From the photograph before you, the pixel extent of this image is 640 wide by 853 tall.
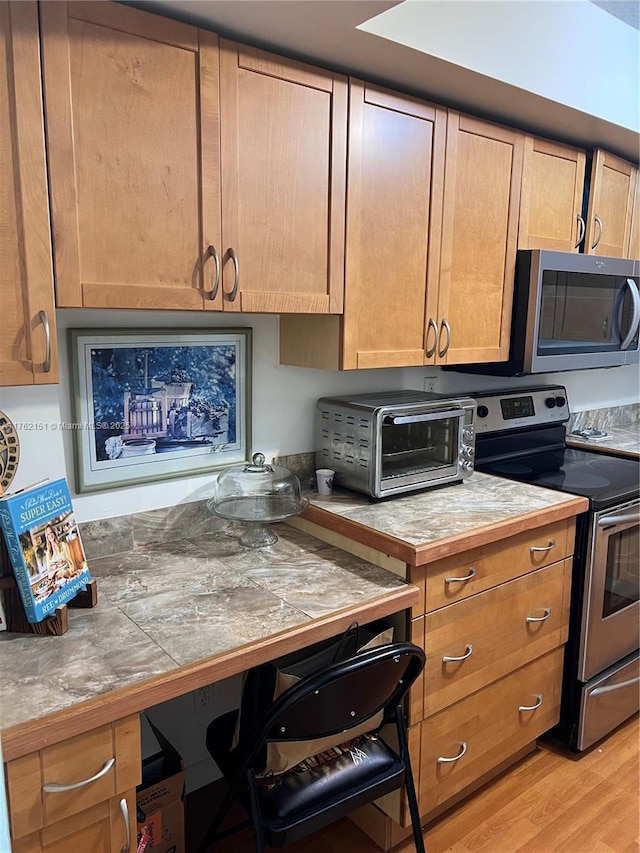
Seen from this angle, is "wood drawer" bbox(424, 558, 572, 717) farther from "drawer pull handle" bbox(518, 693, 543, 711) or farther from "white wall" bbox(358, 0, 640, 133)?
"white wall" bbox(358, 0, 640, 133)

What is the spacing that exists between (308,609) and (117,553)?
0.61m

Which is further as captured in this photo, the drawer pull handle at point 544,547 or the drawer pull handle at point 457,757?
the drawer pull handle at point 544,547

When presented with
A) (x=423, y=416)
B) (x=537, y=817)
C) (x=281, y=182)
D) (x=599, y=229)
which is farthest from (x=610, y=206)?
(x=537, y=817)

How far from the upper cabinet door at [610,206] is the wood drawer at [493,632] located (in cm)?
127

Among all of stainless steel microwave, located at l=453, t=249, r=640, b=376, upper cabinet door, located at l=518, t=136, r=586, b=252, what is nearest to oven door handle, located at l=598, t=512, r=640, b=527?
stainless steel microwave, located at l=453, t=249, r=640, b=376

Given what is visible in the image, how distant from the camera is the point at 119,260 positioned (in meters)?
1.37

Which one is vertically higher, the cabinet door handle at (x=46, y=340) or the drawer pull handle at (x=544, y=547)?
the cabinet door handle at (x=46, y=340)

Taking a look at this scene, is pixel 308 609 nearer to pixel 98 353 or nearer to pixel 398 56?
pixel 98 353

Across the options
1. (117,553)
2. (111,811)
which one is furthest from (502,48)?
(111,811)

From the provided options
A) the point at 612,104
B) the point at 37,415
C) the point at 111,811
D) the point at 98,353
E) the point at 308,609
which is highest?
the point at 612,104

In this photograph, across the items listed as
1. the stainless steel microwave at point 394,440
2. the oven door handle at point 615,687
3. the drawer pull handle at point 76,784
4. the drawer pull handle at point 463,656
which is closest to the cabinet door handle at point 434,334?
the stainless steel microwave at point 394,440

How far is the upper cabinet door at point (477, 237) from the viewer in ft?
6.45

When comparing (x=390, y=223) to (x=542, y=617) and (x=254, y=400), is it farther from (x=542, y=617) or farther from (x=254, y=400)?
(x=542, y=617)

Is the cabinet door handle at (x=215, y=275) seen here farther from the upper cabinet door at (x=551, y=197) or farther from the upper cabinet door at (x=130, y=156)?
the upper cabinet door at (x=551, y=197)
